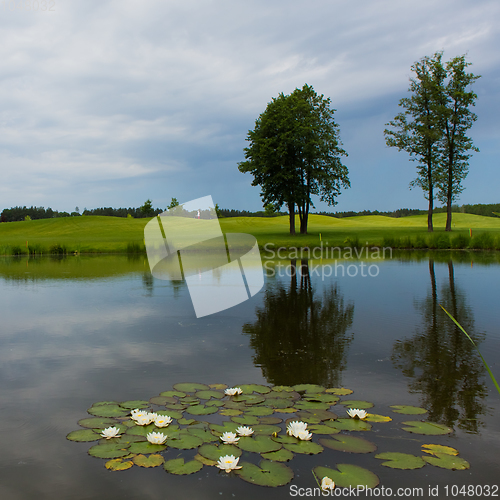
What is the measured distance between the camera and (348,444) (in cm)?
348

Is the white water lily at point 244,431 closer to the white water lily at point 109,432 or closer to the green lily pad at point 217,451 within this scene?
the green lily pad at point 217,451

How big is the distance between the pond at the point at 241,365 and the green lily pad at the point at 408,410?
0.07m

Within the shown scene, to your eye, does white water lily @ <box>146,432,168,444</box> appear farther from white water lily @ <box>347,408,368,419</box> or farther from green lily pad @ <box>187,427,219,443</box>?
white water lily @ <box>347,408,368,419</box>

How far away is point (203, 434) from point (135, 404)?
903mm

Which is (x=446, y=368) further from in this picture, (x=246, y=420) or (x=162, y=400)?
(x=162, y=400)

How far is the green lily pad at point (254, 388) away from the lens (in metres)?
4.59

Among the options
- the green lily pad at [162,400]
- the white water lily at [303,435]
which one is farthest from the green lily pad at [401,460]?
the green lily pad at [162,400]

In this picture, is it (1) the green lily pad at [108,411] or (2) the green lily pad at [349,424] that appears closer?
(2) the green lily pad at [349,424]

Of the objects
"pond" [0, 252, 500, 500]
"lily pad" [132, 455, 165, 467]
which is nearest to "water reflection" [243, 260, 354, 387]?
"pond" [0, 252, 500, 500]

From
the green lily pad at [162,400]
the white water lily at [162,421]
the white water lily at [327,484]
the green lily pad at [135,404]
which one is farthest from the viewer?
the green lily pad at [162,400]

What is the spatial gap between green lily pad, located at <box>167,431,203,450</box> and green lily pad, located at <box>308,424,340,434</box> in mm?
918

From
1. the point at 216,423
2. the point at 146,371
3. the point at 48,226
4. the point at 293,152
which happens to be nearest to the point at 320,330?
the point at 146,371

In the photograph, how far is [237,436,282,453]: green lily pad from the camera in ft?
11.1

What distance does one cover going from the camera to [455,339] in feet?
21.7
